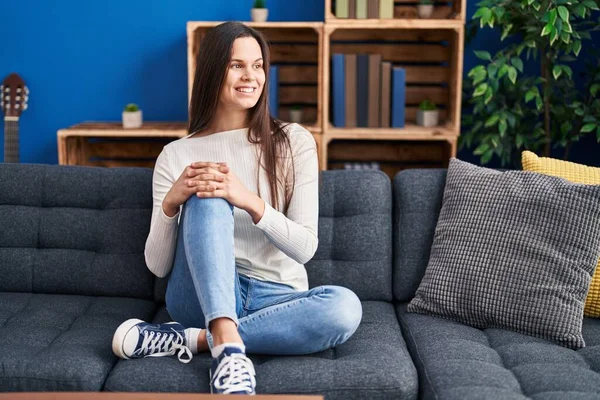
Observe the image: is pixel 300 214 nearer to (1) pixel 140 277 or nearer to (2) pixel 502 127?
(1) pixel 140 277

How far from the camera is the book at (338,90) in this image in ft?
10.4

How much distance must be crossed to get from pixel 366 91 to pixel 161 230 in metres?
1.56

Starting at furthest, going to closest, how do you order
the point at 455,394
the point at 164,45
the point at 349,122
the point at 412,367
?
the point at 164,45 < the point at 349,122 < the point at 412,367 < the point at 455,394

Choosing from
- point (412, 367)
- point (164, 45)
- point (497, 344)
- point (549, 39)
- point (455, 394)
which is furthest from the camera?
point (164, 45)

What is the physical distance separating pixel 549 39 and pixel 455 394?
6.05 ft

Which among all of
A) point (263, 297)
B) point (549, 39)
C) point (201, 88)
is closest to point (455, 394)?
point (263, 297)

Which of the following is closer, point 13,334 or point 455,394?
point 455,394

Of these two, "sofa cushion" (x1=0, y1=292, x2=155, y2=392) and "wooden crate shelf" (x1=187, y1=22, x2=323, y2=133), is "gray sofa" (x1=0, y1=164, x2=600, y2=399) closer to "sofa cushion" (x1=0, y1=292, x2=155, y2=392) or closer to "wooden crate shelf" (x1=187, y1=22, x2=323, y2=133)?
"sofa cushion" (x1=0, y1=292, x2=155, y2=392)

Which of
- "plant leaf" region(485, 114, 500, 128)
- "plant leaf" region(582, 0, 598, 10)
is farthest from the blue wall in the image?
"plant leaf" region(582, 0, 598, 10)

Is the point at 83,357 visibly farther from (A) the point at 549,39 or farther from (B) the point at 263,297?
(A) the point at 549,39

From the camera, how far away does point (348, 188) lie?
2.12 metres

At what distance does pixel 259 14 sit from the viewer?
10.5ft

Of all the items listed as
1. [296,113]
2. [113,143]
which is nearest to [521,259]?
[296,113]

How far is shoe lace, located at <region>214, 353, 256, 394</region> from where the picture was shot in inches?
58.9
